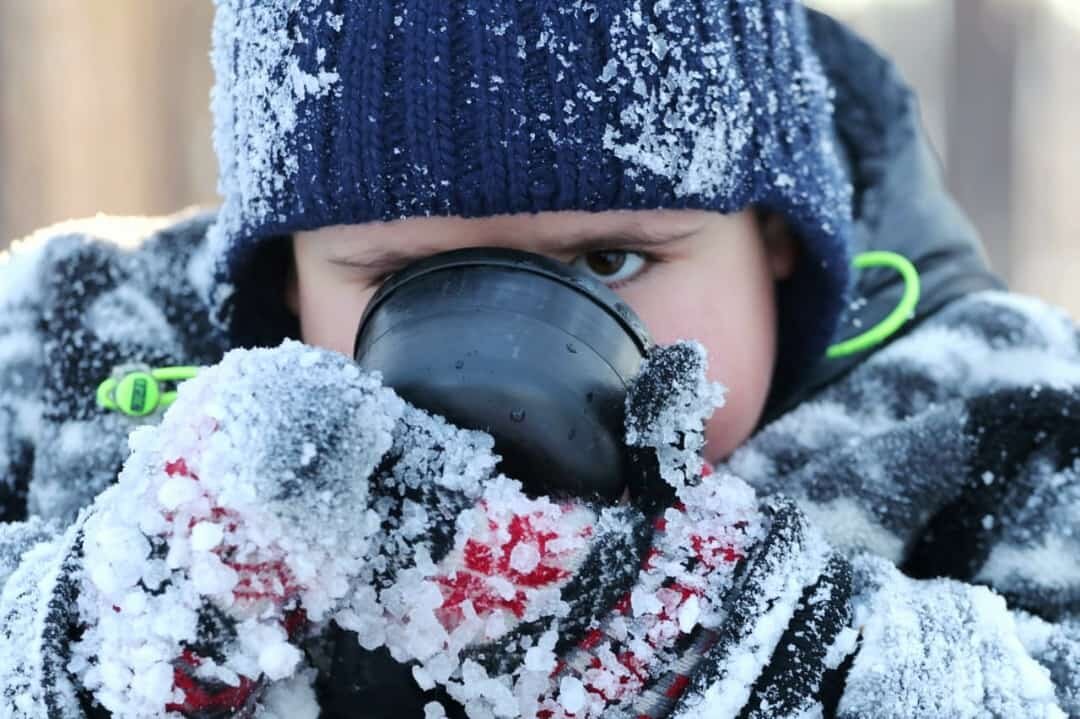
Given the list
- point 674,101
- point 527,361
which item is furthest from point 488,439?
point 674,101

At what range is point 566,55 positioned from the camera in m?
0.93

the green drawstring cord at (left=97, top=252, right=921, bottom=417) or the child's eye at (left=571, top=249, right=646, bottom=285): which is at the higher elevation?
the child's eye at (left=571, top=249, right=646, bottom=285)

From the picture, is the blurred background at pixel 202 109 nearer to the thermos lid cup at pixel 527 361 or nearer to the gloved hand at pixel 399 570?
the thermos lid cup at pixel 527 361

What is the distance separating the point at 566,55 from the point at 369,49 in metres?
0.15

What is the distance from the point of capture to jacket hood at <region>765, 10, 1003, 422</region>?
1353mm

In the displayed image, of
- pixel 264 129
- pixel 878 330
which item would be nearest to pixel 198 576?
pixel 264 129

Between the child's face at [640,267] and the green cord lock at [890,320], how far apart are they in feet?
0.60

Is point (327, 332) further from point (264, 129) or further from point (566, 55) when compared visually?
point (566, 55)

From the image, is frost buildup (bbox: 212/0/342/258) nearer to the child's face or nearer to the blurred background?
the child's face

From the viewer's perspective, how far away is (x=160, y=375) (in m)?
1.18

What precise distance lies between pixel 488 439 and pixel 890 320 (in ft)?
2.44

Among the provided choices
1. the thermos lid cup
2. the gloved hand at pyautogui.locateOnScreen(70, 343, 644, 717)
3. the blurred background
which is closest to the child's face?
the thermos lid cup

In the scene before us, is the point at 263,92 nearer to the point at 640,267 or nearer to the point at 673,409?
the point at 640,267

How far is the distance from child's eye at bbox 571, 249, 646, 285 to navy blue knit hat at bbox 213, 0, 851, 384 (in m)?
0.05
